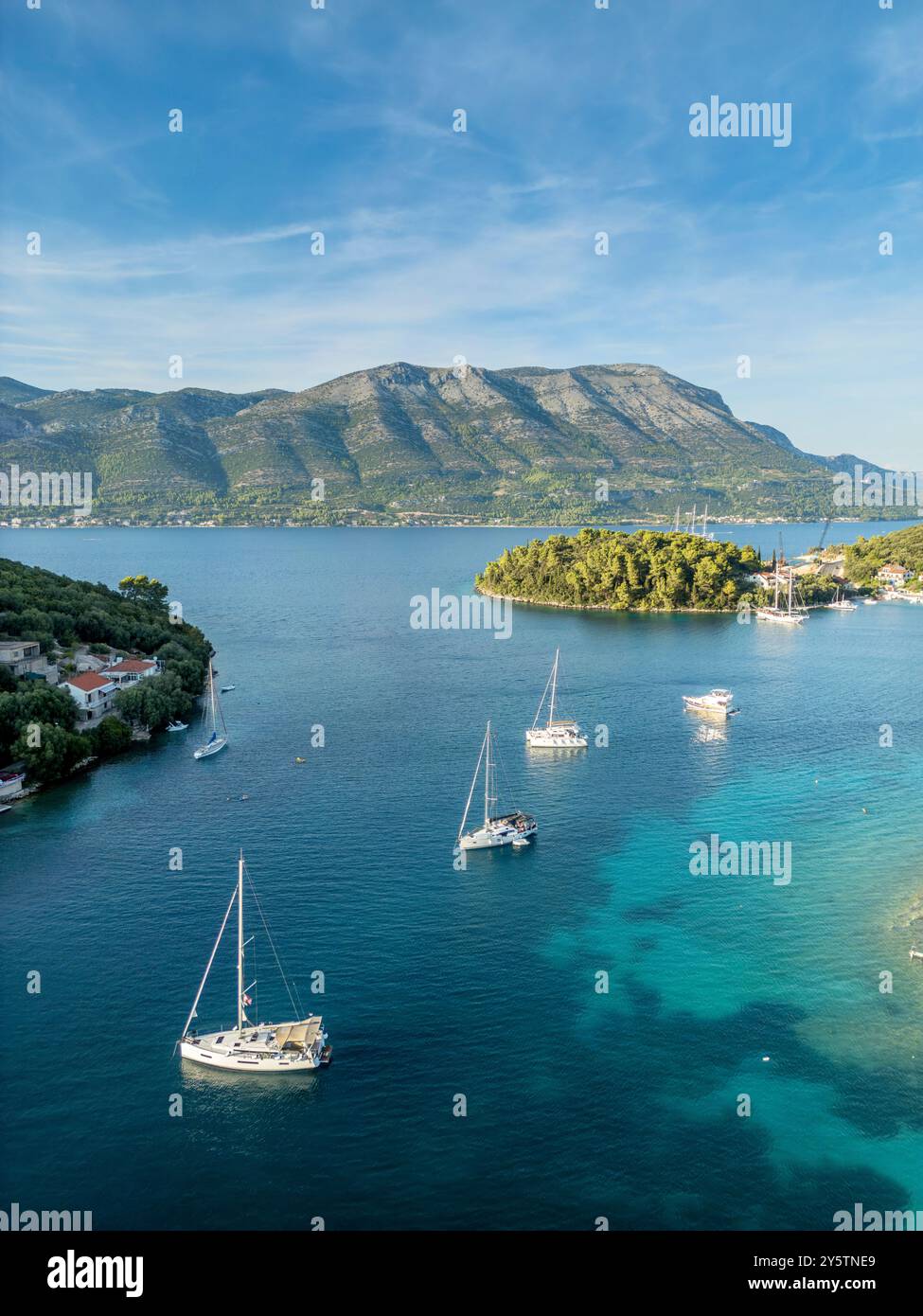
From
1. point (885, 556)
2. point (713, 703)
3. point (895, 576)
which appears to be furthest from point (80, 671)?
→ point (885, 556)

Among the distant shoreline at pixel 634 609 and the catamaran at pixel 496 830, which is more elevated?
the distant shoreline at pixel 634 609

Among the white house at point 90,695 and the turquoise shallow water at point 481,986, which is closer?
the turquoise shallow water at point 481,986

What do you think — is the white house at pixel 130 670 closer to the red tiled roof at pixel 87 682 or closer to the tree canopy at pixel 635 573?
the red tiled roof at pixel 87 682

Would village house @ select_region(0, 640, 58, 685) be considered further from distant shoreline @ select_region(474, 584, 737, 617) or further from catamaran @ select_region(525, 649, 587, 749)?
distant shoreline @ select_region(474, 584, 737, 617)

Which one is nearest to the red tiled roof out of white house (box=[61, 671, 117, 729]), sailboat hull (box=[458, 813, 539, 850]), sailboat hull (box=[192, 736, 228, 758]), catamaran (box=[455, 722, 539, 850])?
white house (box=[61, 671, 117, 729])

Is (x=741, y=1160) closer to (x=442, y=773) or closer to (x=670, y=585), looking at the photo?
(x=442, y=773)

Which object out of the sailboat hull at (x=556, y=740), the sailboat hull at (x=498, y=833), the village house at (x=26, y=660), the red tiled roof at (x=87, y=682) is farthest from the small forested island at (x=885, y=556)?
the village house at (x=26, y=660)

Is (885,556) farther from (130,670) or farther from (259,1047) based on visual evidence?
(259,1047)
